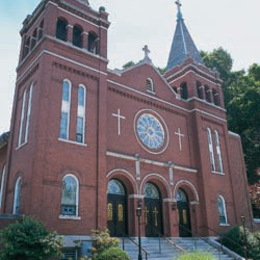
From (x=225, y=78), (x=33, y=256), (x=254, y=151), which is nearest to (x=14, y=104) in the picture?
(x=33, y=256)

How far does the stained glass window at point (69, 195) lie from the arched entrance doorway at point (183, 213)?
8.09 metres

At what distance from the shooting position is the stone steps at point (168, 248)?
1495 centimetres

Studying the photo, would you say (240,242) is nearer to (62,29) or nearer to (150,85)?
(150,85)

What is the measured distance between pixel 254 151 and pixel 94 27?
20042mm

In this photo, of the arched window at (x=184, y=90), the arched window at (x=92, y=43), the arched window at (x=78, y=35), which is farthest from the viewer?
the arched window at (x=184, y=90)

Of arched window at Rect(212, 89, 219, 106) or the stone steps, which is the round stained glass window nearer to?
the stone steps

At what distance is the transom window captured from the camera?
58.0ft

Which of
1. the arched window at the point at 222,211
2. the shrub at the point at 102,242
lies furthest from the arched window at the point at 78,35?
the arched window at the point at 222,211

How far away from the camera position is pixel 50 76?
53.7 ft

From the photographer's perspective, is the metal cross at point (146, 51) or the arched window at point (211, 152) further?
the arched window at point (211, 152)

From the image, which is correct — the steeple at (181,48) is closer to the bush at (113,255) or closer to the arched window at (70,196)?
the arched window at (70,196)

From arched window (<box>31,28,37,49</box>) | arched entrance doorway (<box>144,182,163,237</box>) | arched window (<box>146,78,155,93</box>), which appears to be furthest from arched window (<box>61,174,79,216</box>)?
arched window (<box>146,78,155,93</box>)

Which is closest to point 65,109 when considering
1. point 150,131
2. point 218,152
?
point 150,131

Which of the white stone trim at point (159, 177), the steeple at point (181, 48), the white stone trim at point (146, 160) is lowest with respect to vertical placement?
the white stone trim at point (159, 177)
